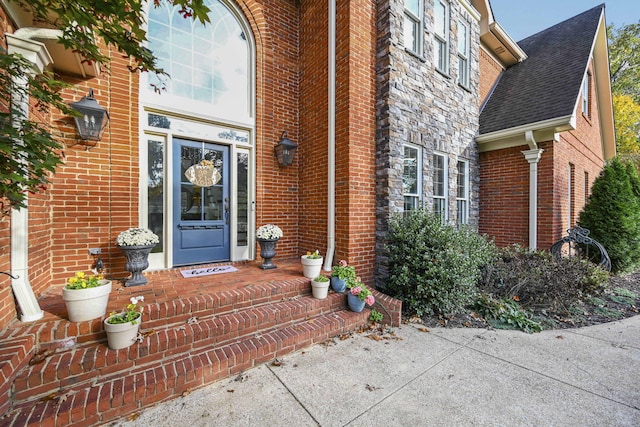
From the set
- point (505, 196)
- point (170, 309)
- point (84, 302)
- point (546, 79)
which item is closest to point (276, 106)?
point (170, 309)

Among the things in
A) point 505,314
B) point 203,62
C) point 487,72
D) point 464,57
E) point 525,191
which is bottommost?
point 505,314

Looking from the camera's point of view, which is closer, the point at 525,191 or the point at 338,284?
the point at 338,284

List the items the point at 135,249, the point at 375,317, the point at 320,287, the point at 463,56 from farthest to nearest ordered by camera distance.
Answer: the point at 463,56
the point at 375,317
the point at 320,287
the point at 135,249

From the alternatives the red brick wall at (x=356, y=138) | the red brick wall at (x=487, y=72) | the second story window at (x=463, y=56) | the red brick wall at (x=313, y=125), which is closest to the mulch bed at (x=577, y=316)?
the red brick wall at (x=356, y=138)

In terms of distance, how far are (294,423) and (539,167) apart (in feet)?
22.6

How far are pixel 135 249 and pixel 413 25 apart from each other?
6.02m

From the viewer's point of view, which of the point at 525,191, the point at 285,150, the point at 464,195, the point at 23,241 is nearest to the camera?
the point at 23,241

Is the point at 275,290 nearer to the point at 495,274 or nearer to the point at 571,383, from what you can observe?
the point at 571,383

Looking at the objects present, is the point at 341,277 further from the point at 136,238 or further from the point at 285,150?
the point at 136,238

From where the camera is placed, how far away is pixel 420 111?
4.98 m

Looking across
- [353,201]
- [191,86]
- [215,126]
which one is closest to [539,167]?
[353,201]

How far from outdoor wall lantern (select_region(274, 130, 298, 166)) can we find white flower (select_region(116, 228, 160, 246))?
96.8 inches

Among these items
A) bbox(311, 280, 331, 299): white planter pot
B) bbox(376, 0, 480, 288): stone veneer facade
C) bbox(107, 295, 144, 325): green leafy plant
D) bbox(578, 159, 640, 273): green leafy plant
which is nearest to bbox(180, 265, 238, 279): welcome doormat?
bbox(107, 295, 144, 325): green leafy plant

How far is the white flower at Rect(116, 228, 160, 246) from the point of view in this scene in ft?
10.5
